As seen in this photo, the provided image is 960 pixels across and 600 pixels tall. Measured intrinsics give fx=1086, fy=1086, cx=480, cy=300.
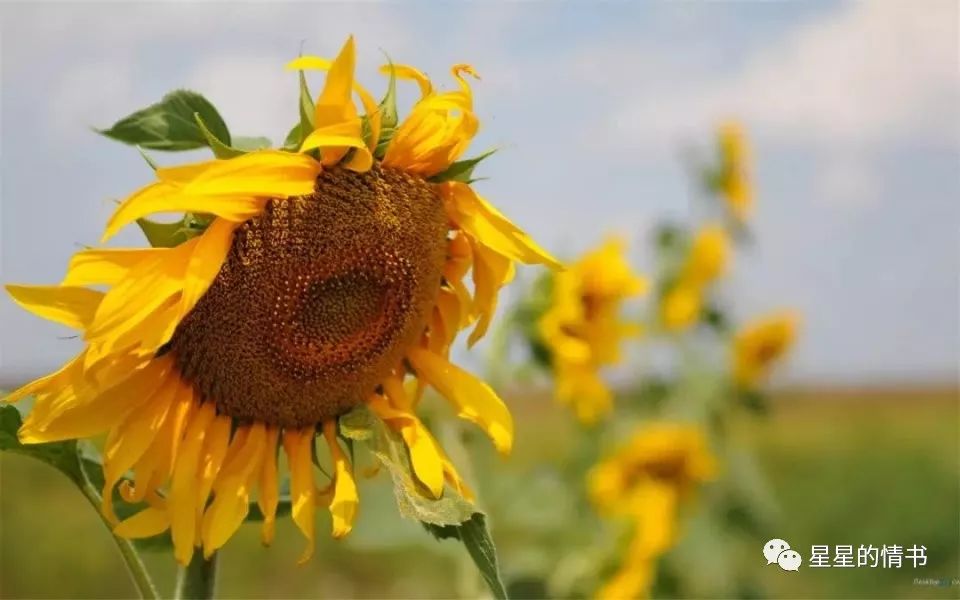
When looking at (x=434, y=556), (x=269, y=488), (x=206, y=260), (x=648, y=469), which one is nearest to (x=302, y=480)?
(x=269, y=488)

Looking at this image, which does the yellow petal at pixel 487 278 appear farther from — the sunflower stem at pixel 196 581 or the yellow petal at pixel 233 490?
the sunflower stem at pixel 196 581

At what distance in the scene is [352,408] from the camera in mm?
1045

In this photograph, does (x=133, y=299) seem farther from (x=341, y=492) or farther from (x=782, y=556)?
(x=782, y=556)

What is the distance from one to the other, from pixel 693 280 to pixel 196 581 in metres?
2.25

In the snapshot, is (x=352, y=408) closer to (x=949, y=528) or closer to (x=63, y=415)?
(x=63, y=415)

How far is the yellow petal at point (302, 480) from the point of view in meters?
0.99

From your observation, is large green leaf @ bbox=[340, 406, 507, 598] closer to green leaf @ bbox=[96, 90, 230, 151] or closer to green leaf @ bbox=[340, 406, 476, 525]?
green leaf @ bbox=[340, 406, 476, 525]

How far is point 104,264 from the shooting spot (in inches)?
35.1

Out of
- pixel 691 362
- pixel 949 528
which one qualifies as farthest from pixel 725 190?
pixel 949 528

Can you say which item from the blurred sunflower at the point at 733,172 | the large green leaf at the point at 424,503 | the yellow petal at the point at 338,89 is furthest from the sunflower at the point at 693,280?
the yellow petal at the point at 338,89

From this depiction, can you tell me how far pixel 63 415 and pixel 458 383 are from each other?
14.3 inches

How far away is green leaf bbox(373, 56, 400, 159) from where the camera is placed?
0.98m

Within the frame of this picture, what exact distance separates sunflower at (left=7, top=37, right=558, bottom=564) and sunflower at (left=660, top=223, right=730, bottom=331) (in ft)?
6.60

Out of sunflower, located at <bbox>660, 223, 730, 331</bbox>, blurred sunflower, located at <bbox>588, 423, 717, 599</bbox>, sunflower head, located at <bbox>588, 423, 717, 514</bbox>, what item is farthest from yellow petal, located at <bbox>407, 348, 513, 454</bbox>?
sunflower, located at <bbox>660, 223, 730, 331</bbox>
